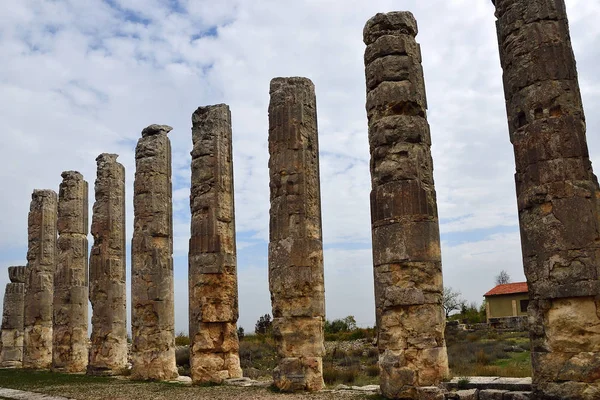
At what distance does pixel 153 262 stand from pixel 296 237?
5773mm

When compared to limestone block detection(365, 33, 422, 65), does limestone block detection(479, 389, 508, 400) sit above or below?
below

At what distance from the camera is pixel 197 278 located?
1614 cm

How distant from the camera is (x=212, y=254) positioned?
1612 centimetres

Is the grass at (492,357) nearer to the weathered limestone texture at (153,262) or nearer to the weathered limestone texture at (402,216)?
the weathered limestone texture at (402,216)

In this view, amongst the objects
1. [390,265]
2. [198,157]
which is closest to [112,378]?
[198,157]

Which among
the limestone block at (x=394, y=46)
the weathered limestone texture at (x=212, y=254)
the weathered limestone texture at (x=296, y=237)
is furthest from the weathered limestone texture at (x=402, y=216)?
the weathered limestone texture at (x=212, y=254)

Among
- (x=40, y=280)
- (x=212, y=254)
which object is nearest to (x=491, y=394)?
(x=212, y=254)

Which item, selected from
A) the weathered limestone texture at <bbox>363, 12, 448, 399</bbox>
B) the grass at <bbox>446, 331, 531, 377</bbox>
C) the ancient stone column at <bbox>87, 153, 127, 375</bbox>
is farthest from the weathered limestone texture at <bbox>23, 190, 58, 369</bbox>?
the weathered limestone texture at <bbox>363, 12, 448, 399</bbox>

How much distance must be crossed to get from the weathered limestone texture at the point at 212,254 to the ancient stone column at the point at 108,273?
4839 millimetres

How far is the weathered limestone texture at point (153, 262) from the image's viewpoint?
17453mm

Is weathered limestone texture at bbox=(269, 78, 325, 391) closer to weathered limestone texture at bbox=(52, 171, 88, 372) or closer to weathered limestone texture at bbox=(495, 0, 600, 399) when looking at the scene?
weathered limestone texture at bbox=(495, 0, 600, 399)

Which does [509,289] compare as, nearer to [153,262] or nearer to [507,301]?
[507,301]

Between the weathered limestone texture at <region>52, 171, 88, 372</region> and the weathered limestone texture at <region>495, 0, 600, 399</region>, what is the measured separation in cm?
1689

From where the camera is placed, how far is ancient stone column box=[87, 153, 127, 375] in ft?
64.3
